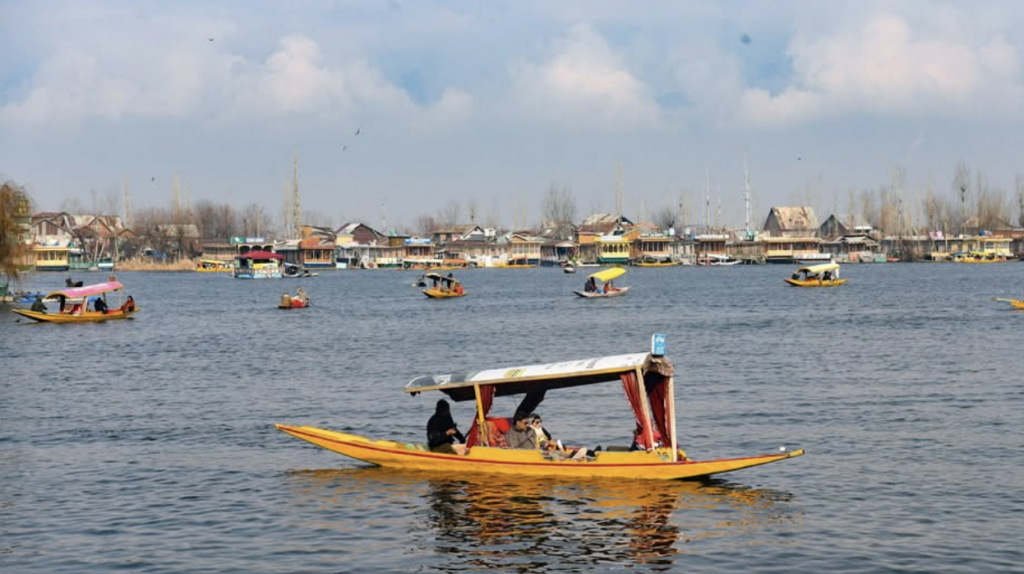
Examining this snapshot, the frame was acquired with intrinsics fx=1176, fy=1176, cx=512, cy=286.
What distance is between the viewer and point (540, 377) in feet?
73.9

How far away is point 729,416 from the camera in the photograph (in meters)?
31.2

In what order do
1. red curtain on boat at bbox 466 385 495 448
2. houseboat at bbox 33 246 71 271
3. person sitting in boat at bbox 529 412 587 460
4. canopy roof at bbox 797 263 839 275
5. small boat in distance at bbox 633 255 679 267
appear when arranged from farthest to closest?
small boat in distance at bbox 633 255 679 267
houseboat at bbox 33 246 71 271
canopy roof at bbox 797 263 839 275
red curtain on boat at bbox 466 385 495 448
person sitting in boat at bbox 529 412 587 460

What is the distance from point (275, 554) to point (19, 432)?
593 inches

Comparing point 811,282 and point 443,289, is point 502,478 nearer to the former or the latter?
point 443,289

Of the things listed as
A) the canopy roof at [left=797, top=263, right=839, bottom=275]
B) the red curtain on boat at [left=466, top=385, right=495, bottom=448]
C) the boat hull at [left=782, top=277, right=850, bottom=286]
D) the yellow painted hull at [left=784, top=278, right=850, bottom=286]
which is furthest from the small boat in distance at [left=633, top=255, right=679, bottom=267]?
the red curtain on boat at [left=466, top=385, right=495, bottom=448]

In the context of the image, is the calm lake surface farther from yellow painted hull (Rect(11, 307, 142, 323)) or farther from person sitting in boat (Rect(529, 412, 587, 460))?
yellow painted hull (Rect(11, 307, 142, 323))

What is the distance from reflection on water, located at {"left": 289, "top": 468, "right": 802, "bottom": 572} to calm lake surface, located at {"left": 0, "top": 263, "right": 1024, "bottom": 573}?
0.06 meters

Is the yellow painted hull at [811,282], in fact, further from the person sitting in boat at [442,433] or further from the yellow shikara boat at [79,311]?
the person sitting in boat at [442,433]

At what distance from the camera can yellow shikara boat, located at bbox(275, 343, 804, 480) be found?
21.9 metres

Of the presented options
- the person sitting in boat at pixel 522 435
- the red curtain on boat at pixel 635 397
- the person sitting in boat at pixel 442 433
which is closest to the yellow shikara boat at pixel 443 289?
the person sitting in boat at pixel 442 433

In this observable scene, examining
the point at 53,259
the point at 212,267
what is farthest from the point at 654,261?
the point at 53,259

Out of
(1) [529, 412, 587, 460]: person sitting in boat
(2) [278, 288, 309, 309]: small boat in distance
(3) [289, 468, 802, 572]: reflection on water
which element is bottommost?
(3) [289, 468, 802, 572]: reflection on water

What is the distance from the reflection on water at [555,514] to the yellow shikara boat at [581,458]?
25 centimetres

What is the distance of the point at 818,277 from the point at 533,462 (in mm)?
90882
